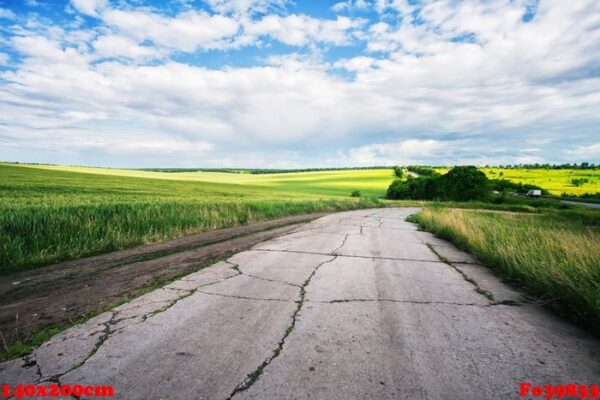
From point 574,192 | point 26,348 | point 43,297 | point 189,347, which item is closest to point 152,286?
point 43,297

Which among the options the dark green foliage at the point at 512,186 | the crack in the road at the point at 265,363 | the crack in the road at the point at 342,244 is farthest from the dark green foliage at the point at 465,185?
the crack in the road at the point at 265,363

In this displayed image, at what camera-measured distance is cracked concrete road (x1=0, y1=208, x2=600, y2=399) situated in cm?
234

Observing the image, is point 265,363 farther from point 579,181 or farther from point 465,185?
point 579,181

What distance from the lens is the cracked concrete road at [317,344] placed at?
2.34 metres

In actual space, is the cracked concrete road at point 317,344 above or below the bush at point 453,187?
below

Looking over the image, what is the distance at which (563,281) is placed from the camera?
A: 4164 millimetres

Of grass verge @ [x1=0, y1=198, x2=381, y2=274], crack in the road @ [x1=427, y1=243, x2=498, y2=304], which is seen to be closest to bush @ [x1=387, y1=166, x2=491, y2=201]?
grass verge @ [x1=0, y1=198, x2=381, y2=274]

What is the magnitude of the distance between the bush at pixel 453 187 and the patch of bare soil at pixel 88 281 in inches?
1789

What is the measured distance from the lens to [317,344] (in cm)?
291

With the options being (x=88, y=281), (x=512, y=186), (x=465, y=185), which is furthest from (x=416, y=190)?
(x=88, y=281)

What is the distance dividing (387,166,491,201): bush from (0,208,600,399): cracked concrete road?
1795 inches

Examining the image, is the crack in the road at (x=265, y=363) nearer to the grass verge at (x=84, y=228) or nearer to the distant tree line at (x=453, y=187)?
the grass verge at (x=84, y=228)

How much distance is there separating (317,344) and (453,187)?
50.0m

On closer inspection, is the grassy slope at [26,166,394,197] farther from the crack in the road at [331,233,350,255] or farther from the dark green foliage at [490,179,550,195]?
the crack in the road at [331,233,350,255]
